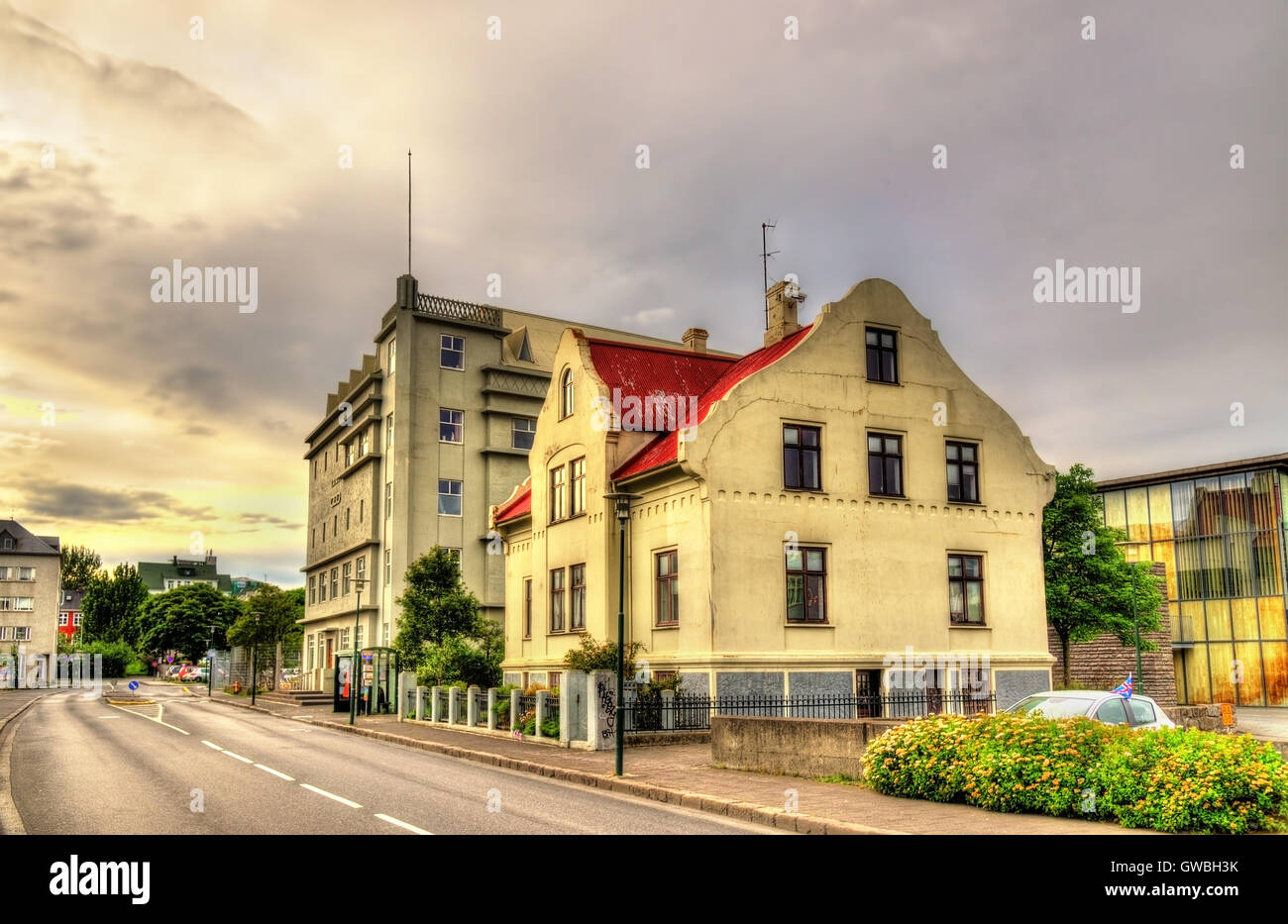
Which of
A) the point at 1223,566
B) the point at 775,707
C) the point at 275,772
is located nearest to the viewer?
the point at 275,772

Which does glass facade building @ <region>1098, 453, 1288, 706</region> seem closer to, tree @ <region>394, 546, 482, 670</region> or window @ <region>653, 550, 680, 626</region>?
tree @ <region>394, 546, 482, 670</region>

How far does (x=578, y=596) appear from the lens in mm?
32938

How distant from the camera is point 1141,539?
219 feet

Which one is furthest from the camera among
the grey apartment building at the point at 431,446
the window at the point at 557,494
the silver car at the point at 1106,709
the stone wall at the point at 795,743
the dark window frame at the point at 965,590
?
the grey apartment building at the point at 431,446

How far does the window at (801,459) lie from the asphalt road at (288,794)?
37.3 feet

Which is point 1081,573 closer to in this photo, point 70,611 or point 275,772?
point 275,772

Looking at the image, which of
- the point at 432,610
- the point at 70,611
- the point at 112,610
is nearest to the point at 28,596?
the point at 112,610

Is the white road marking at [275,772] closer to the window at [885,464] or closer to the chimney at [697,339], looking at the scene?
the window at [885,464]

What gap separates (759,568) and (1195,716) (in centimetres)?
1041

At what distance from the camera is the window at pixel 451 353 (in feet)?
177

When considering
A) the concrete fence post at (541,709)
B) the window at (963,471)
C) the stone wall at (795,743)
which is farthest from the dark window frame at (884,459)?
the stone wall at (795,743)

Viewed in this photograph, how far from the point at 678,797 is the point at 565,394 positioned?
1991 cm
